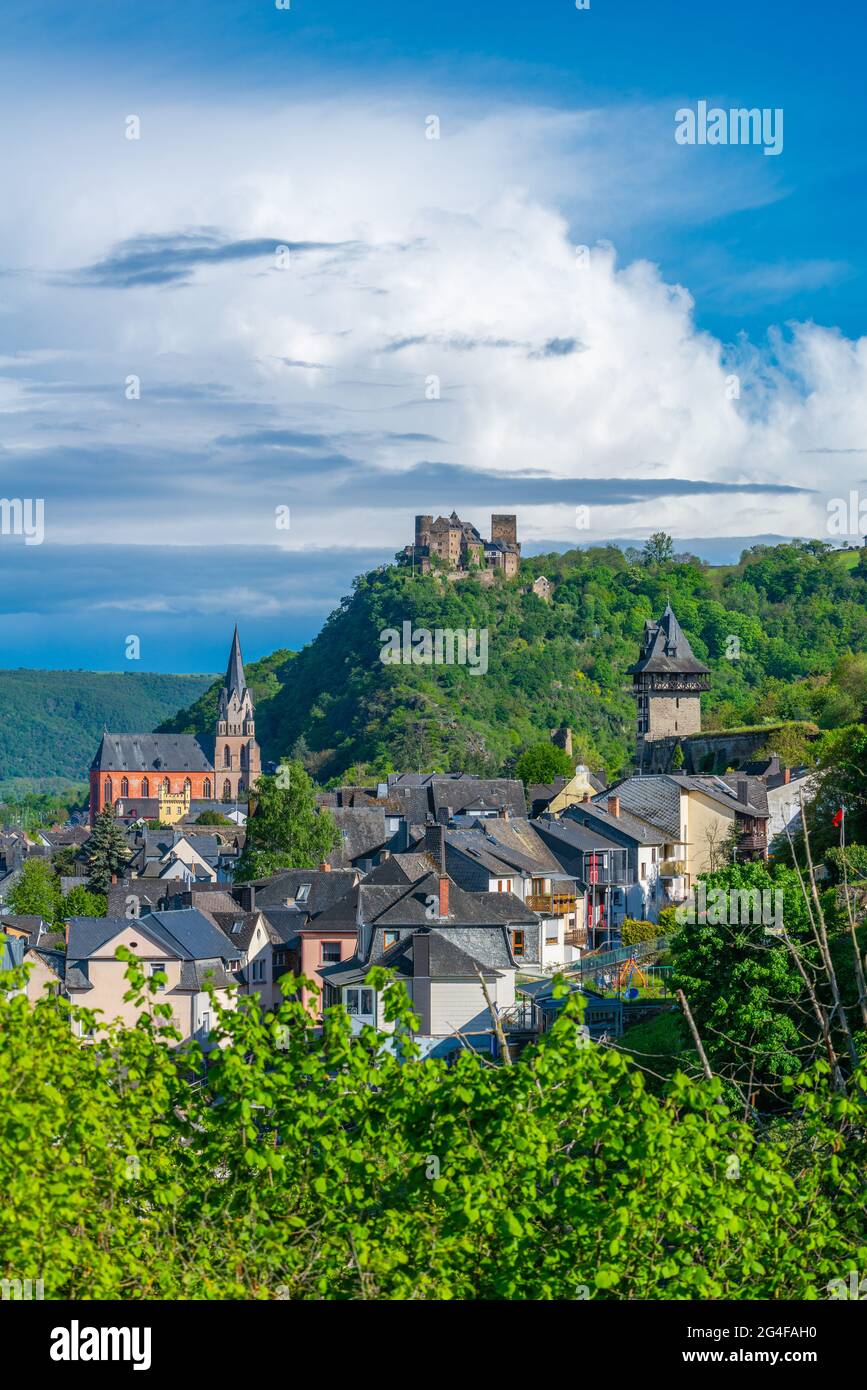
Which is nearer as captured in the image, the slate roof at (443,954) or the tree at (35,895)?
the slate roof at (443,954)

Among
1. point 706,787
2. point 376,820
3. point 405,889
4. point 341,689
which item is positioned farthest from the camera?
point 341,689

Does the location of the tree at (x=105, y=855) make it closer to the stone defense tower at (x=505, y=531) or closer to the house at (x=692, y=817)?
the house at (x=692, y=817)

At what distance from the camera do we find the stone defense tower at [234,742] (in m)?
174

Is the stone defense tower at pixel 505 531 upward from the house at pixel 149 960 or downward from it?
upward

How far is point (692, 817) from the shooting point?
71.2 metres

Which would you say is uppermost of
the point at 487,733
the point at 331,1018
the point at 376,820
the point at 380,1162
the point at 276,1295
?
the point at 487,733

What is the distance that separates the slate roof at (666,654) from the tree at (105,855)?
120 ft

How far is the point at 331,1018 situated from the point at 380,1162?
4.35ft

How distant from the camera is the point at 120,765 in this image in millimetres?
168625

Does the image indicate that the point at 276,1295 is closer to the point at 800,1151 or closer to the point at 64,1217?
the point at 64,1217

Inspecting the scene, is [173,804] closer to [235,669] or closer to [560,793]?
[235,669]

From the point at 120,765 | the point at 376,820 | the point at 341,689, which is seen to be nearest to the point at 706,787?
the point at 376,820

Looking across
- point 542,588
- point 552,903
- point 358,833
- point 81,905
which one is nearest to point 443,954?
point 552,903

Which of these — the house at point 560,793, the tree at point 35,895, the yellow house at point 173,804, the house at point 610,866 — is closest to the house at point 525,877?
the house at point 610,866
